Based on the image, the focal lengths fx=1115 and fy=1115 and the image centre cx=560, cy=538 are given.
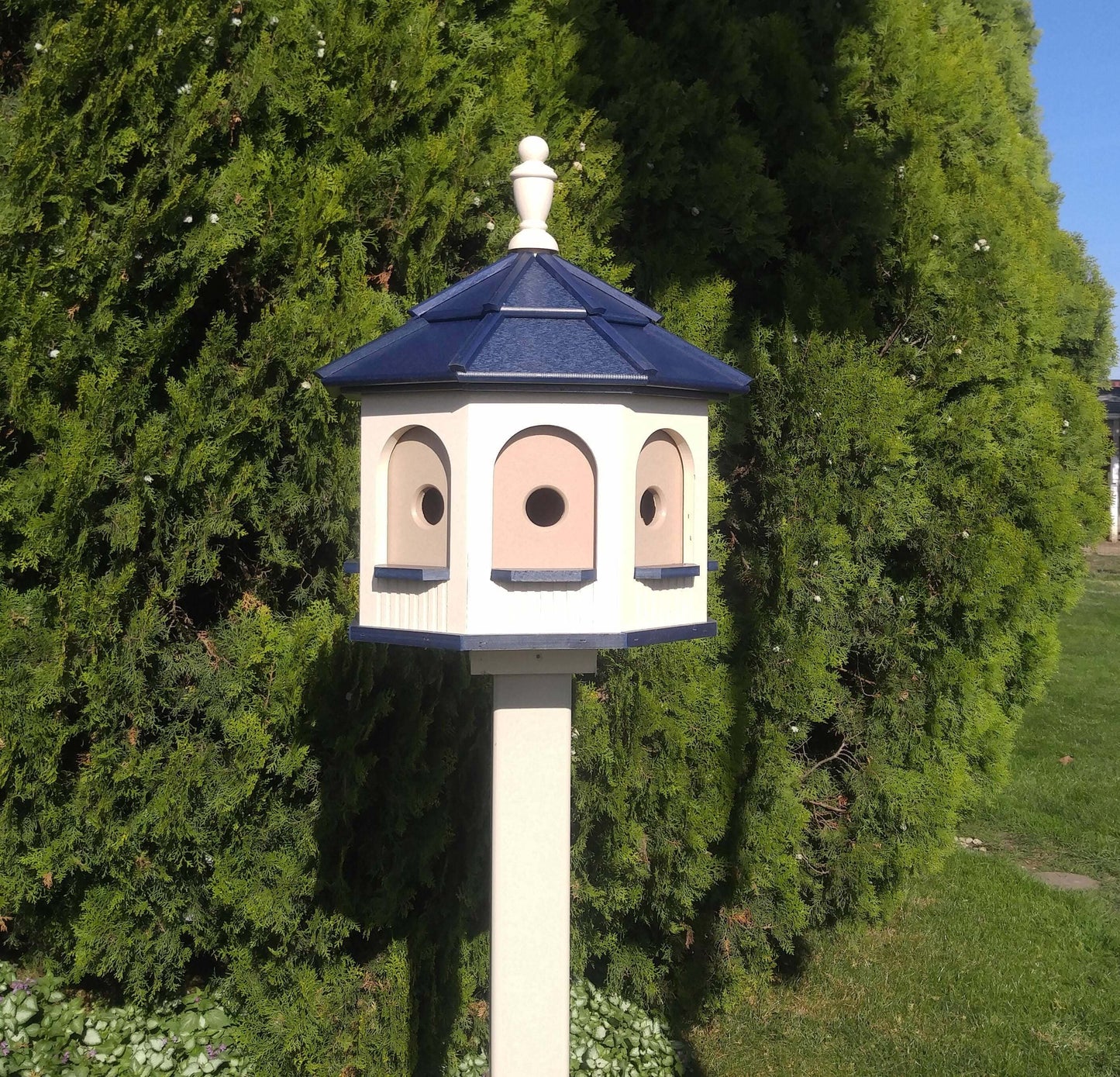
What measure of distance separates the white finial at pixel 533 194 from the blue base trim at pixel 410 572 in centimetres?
73

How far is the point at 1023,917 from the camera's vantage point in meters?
5.22

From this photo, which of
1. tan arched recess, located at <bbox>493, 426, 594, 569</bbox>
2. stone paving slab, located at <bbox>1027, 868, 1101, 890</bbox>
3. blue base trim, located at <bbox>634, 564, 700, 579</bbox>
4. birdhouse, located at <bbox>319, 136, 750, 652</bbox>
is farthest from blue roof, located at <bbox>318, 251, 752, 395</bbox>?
stone paving slab, located at <bbox>1027, 868, 1101, 890</bbox>

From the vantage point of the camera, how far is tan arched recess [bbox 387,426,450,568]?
2213mm

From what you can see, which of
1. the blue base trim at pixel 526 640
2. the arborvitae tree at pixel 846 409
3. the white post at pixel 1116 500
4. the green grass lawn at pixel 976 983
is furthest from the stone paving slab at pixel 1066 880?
the white post at pixel 1116 500

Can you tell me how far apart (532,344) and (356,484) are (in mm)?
1395

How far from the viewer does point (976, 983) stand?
4.60 metres

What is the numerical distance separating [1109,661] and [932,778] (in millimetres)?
7558

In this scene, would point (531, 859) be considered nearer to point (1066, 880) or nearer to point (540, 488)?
point (540, 488)

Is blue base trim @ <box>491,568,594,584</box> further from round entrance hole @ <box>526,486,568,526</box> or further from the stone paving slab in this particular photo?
the stone paving slab

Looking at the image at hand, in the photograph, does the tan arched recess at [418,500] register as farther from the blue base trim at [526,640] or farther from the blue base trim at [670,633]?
the blue base trim at [670,633]

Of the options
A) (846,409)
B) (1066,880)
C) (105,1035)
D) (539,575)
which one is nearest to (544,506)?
(539,575)

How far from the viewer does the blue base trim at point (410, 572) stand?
6.91 ft

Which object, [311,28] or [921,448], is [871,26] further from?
[311,28]

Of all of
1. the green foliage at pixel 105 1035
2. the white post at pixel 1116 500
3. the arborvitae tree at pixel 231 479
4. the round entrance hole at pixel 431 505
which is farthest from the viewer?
the white post at pixel 1116 500
